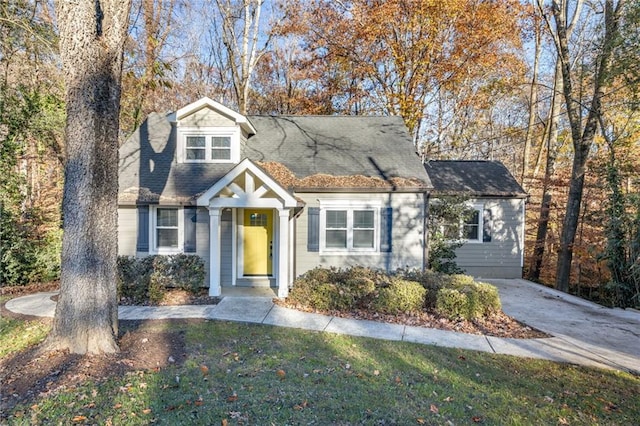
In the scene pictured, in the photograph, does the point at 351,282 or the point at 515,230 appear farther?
the point at 515,230

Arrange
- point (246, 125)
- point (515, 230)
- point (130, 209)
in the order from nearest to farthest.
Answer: point (130, 209), point (246, 125), point (515, 230)

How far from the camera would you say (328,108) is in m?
19.9

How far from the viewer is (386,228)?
10.0 meters

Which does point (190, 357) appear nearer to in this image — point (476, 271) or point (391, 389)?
point (391, 389)

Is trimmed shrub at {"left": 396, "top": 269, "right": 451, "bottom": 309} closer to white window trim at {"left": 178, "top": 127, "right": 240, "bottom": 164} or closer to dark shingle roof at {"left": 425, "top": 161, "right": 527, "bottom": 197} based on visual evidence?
dark shingle roof at {"left": 425, "top": 161, "right": 527, "bottom": 197}

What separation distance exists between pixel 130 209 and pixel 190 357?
6333 millimetres

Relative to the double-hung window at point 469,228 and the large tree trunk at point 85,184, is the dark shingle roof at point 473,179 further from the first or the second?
the large tree trunk at point 85,184

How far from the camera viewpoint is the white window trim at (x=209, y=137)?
10805 mm

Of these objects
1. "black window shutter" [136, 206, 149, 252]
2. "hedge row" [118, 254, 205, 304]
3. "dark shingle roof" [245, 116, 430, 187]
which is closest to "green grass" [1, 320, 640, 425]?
"hedge row" [118, 254, 205, 304]

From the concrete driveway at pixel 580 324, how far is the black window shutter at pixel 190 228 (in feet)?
26.5

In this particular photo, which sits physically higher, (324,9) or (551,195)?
(324,9)

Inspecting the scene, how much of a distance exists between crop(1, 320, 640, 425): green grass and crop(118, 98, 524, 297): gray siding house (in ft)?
12.7

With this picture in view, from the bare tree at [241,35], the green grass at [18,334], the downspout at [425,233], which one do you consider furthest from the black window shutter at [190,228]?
the bare tree at [241,35]

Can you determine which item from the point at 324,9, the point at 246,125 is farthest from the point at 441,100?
the point at 246,125
